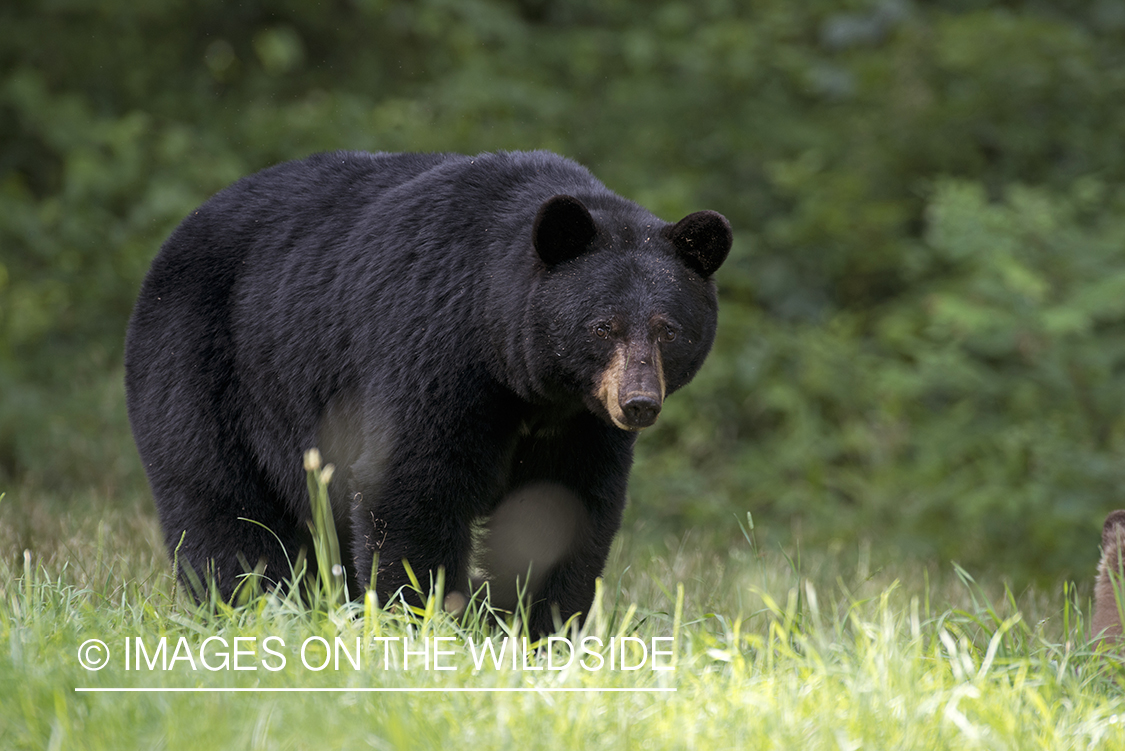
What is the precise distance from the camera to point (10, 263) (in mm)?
9383

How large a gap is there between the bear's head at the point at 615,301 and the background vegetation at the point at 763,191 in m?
3.80

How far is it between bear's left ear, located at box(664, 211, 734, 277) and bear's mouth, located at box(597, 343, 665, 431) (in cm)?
39

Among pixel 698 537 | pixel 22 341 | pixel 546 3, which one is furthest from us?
Answer: pixel 546 3

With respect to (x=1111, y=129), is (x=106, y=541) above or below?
below

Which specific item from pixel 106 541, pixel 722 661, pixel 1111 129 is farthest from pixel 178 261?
pixel 1111 129

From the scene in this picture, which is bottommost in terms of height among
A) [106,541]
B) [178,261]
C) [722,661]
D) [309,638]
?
[106,541]

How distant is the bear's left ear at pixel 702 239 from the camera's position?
3.75 metres

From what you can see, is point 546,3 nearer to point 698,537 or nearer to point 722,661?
point 698,537

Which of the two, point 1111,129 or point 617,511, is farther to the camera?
point 1111,129

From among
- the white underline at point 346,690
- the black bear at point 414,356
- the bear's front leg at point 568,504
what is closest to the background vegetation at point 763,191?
the black bear at point 414,356

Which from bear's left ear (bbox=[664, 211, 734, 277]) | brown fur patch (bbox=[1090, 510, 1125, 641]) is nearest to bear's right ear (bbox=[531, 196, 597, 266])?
bear's left ear (bbox=[664, 211, 734, 277])

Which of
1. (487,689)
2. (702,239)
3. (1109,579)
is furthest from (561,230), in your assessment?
(1109,579)

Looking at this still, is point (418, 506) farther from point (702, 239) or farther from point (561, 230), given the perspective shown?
point (702, 239)

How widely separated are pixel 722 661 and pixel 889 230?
729 centimetres
